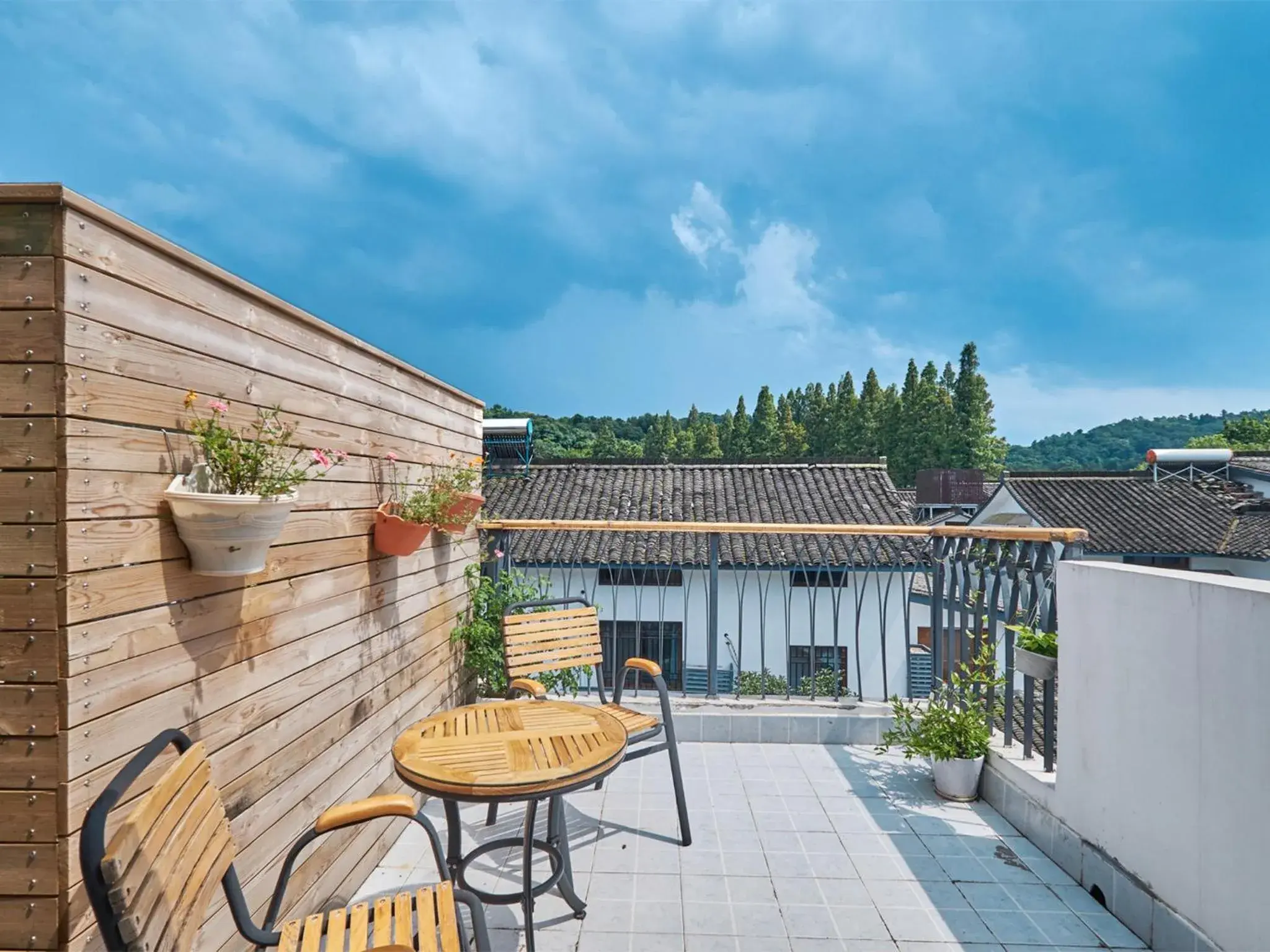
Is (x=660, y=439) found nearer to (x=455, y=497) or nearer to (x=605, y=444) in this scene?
(x=605, y=444)

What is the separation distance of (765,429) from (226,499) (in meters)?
47.3

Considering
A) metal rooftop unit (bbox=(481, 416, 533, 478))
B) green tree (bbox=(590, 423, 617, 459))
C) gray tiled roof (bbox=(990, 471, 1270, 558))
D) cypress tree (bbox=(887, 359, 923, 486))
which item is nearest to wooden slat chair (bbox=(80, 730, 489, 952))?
metal rooftop unit (bbox=(481, 416, 533, 478))

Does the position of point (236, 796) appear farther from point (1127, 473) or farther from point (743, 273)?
point (743, 273)

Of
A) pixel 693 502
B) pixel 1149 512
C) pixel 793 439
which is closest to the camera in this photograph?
pixel 693 502

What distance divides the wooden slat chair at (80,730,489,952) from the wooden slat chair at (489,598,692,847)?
1115 mm

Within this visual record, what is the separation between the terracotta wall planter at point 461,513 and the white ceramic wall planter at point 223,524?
1.15 m

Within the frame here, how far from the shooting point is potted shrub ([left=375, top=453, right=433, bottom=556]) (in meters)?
Answer: 2.32

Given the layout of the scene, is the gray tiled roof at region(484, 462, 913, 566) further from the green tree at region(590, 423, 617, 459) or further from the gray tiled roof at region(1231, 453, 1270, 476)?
the green tree at region(590, 423, 617, 459)

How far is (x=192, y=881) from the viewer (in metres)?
1.08

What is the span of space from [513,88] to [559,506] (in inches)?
355

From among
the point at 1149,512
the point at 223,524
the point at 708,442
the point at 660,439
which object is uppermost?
the point at 660,439

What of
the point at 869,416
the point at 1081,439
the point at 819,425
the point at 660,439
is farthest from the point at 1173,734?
the point at 1081,439

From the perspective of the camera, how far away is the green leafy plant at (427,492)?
244 cm

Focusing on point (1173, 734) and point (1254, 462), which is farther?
point (1254, 462)
